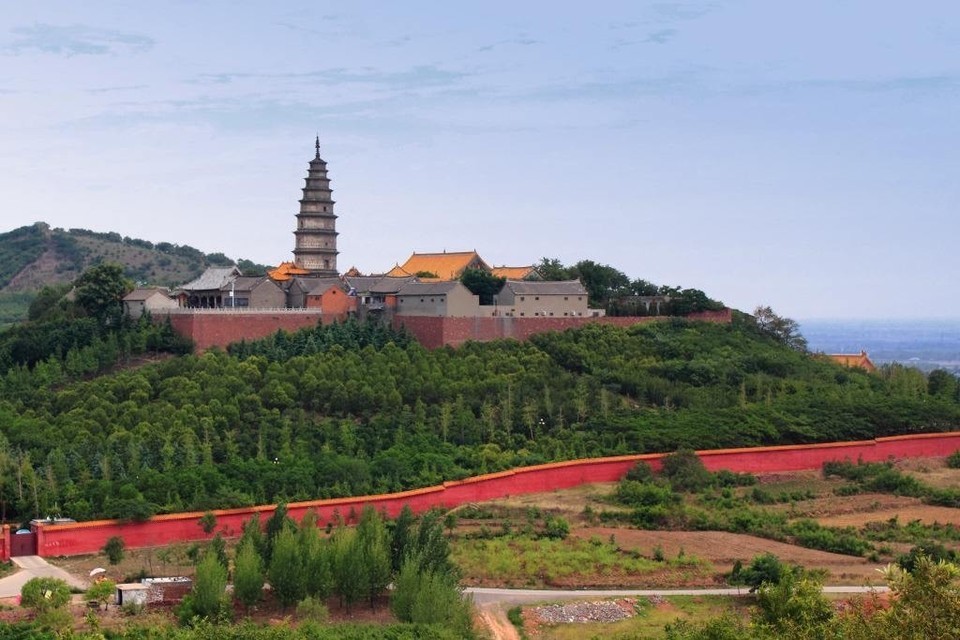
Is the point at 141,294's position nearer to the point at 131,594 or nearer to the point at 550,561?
the point at 131,594

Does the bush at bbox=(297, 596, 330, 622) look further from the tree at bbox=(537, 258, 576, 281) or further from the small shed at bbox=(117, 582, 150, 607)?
the tree at bbox=(537, 258, 576, 281)

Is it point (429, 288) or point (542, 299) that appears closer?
point (429, 288)

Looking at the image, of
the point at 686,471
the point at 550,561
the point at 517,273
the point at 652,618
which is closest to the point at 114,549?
the point at 550,561

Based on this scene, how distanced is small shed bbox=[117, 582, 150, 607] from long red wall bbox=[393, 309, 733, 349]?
1729 cm

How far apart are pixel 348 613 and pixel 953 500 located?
15.9m

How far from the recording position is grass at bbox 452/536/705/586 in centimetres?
2725

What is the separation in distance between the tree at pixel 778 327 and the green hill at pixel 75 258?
38351 millimetres

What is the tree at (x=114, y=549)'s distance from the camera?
27.5 m

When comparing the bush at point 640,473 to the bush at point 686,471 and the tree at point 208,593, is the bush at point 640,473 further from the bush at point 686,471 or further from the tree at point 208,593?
the tree at point 208,593

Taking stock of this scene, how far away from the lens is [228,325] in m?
39.8

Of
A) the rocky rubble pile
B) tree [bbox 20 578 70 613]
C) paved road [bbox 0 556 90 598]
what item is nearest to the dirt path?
the rocky rubble pile

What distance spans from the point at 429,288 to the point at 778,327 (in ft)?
43.1

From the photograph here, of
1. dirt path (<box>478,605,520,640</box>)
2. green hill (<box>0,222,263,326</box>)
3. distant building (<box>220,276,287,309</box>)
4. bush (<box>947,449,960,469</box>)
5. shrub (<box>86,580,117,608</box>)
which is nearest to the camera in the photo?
dirt path (<box>478,605,520,640</box>)

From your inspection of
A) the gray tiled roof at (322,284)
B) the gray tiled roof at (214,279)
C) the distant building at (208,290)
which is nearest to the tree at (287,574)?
the gray tiled roof at (322,284)
